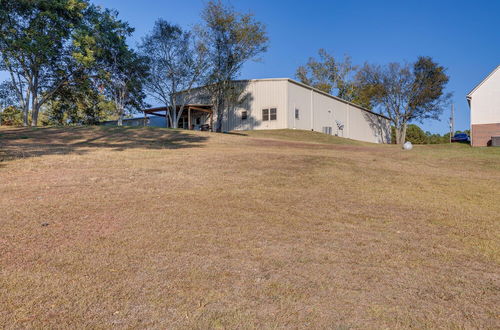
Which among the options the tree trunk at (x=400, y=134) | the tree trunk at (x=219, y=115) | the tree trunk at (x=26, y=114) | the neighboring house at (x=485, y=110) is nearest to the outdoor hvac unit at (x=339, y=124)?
the tree trunk at (x=400, y=134)

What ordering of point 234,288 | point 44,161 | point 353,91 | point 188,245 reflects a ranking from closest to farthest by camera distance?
point 234,288, point 188,245, point 44,161, point 353,91

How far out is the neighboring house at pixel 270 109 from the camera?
32.6 meters

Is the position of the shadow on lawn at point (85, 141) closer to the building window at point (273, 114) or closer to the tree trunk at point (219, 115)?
the tree trunk at point (219, 115)

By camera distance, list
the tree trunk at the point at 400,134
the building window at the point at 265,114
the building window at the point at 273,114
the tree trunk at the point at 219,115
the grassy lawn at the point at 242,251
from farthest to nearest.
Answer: the tree trunk at the point at 400,134 < the tree trunk at the point at 219,115 < the building window at the point at 265,114 < the building window at the point at 273,114 < the grassy lawn at the point at 242,251


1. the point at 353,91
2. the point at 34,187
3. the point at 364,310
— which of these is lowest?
the point at 364,310

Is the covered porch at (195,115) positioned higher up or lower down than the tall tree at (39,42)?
lower down

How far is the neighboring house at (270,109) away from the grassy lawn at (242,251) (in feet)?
79.4

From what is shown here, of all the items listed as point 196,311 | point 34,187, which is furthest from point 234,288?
point 34,187

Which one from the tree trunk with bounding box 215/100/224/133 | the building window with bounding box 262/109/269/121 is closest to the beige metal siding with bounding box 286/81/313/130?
the building window with bounding box 262/109/269/121

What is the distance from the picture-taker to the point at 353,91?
2178 inches

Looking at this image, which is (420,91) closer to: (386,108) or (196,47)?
(386,108)

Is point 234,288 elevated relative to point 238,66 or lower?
lower

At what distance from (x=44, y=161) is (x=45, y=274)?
7502 mm

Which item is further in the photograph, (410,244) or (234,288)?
(410,244)
